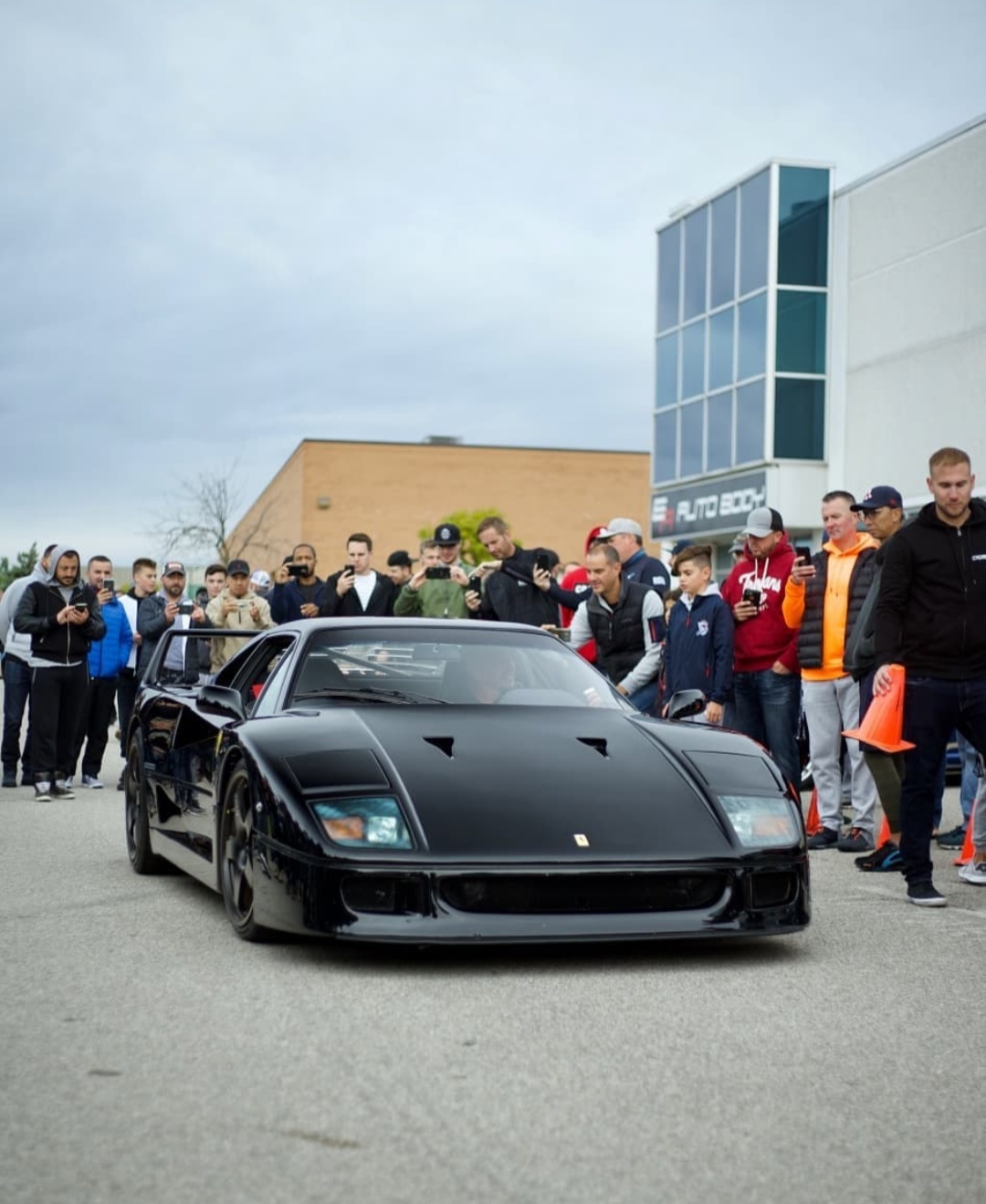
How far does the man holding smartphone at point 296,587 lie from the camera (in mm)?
15781

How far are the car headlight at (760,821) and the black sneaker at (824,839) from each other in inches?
156

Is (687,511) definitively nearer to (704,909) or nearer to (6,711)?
(6,711)

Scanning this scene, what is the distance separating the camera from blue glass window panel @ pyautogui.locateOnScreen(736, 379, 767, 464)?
109 ft

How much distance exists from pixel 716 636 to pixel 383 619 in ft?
11.0

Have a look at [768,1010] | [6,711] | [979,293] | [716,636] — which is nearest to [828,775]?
[716,636]

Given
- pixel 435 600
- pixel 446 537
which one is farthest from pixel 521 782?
pixel 446 537

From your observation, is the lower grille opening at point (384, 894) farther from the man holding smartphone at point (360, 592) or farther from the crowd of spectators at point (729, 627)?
the man holding smartphone at point (360, 592)

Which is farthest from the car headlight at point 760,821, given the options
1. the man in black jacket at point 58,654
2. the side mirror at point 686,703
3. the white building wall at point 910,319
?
the white building wall at point 910,319

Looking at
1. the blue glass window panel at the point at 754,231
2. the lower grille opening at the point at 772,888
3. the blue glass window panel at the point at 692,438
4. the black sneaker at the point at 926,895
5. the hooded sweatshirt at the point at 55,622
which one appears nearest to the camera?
the lower grille opening at the point at 772,888

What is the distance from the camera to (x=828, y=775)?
10.2m

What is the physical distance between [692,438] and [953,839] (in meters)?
Result: 26.3

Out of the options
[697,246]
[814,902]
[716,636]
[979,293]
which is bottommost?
[814,902]

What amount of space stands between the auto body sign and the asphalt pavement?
88.4 feet

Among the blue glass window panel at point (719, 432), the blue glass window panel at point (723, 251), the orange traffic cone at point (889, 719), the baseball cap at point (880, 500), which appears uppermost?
the blue glass window panel at point (723, 251)
